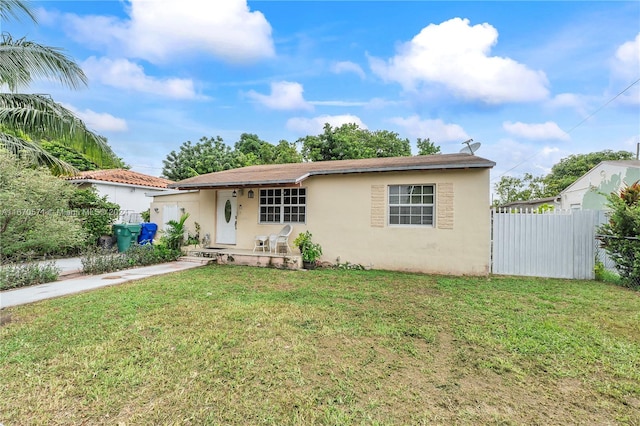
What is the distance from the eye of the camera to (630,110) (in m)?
13.2

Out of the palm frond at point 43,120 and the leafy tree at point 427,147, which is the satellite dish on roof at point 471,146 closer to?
the palm frond at point 43,120

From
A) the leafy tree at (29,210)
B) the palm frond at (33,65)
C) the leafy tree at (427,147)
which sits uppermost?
the leafy tree at (427,147)

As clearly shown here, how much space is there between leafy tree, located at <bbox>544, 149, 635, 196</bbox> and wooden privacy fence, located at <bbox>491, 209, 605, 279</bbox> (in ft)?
97.9

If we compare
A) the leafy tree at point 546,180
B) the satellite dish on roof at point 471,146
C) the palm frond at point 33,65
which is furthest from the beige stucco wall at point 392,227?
the leafy tree at point 546,180

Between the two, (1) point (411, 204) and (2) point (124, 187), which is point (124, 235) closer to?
(2) point (124, 187)

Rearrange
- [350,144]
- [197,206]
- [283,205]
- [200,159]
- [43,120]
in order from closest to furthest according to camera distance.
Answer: [43,120], [283,205], [197,206], [350,144], [200,159]

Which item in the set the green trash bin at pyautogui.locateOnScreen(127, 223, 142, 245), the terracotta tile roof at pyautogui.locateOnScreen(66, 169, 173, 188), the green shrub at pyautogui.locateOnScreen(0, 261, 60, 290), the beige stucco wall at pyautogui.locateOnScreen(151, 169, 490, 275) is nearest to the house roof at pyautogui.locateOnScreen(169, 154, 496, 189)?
the beige stucco wall at pyautogui.locateOnScreen(151, 169, 490, 275)

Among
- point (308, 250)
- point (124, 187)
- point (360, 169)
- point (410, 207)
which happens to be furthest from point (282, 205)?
point (124, 187)

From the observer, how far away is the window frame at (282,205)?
11.0 m

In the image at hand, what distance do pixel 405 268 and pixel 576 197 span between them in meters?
16.8

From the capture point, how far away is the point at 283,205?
11.3 meters

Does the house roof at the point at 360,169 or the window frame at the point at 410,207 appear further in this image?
the window frame at the point at 410,207

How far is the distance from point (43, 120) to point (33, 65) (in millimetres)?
1373

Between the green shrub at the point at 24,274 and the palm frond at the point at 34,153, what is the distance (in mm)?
2579
